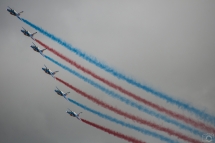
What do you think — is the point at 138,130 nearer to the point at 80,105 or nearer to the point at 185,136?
the point at 185,136

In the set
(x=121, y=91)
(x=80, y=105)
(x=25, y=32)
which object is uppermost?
(x=25, y=32)

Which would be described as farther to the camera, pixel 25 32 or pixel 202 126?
pixel 25 32

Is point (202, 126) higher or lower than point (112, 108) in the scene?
higher

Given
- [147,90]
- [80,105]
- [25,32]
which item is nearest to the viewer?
[147,90]

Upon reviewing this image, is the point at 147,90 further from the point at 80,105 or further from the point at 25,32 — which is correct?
the point at 25,32

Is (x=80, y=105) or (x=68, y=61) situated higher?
(x=68, y=61)

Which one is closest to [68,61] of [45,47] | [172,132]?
[45,47]

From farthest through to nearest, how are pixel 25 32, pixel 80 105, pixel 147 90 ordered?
1. pixel 25 32
2. pixel 80 105
3. pixel 147 90

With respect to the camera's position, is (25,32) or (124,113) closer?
(124,113)

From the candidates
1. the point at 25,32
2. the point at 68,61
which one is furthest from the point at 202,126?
the point at 25,32
